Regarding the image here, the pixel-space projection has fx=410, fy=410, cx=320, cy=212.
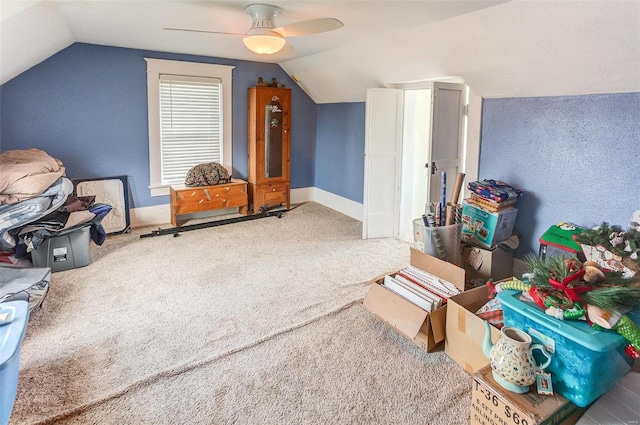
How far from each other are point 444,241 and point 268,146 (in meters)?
3.27

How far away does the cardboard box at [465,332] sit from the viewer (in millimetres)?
2295

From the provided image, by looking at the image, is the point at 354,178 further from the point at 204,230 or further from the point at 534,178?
the point at 534,178

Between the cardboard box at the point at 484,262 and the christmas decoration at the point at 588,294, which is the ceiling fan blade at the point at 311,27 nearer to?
the christmas decoration at the point at 588,294

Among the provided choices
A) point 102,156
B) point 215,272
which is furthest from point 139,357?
point 102,156

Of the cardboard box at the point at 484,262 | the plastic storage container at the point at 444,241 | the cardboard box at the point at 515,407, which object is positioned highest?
the plastic storage container at the point at 444,241

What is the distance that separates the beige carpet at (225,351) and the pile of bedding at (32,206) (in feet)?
1.38

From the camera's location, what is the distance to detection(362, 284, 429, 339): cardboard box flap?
2.47 metres

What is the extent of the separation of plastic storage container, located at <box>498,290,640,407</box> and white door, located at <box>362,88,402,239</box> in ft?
10.00

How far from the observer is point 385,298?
2.73m

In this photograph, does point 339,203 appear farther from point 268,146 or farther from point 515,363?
point 515,363

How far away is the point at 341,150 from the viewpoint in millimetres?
6180

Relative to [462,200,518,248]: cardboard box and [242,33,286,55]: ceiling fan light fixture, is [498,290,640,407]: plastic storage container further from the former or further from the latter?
[242,33,286,55]: ceiling fan light fixture

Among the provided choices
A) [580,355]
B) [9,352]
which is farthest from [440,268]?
[9,352]

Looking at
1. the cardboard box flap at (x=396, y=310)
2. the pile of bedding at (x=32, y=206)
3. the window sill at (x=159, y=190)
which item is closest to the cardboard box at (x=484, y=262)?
the cardboard box flap at (x=396, y=310)
